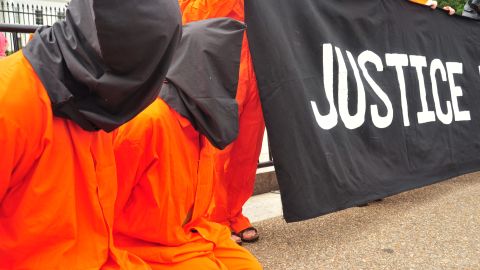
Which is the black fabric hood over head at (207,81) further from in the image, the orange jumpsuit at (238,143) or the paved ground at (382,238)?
the paved ground at (382,238)

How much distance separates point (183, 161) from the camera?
1905 millimetres

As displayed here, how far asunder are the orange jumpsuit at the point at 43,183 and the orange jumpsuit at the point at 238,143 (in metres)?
1.53

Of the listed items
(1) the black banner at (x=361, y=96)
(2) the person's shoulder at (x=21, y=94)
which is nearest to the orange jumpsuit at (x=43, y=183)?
(2) the person's shoulder at (x=21, y=94)

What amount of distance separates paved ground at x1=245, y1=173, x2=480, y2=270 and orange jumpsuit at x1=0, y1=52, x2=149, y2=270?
5.14 ft

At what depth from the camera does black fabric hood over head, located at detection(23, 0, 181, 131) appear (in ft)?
4.37

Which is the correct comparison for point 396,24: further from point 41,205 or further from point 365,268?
point 41,205

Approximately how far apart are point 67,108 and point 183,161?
61cm

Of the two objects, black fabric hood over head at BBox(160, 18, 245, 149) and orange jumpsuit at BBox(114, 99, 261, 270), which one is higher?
black fabric hood over head at BBox(160, 18, 245, 149)

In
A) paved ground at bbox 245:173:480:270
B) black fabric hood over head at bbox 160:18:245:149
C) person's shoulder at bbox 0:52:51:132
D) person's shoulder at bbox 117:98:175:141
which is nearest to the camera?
person's shoulder at bbox 0:52:51:132

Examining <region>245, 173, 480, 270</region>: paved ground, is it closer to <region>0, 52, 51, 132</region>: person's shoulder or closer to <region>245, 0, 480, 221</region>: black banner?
<region>245, 0, 480, 221</region>: black banner

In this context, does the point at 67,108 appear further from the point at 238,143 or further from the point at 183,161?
the point at 238,143

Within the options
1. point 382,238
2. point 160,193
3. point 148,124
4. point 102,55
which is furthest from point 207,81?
point 382,238

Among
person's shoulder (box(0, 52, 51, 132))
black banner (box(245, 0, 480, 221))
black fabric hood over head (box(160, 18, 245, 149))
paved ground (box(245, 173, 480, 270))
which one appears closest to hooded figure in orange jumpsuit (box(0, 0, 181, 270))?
person's shoulder (box(0, 52, 51, 132))

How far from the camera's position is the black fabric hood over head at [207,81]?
1.97m
